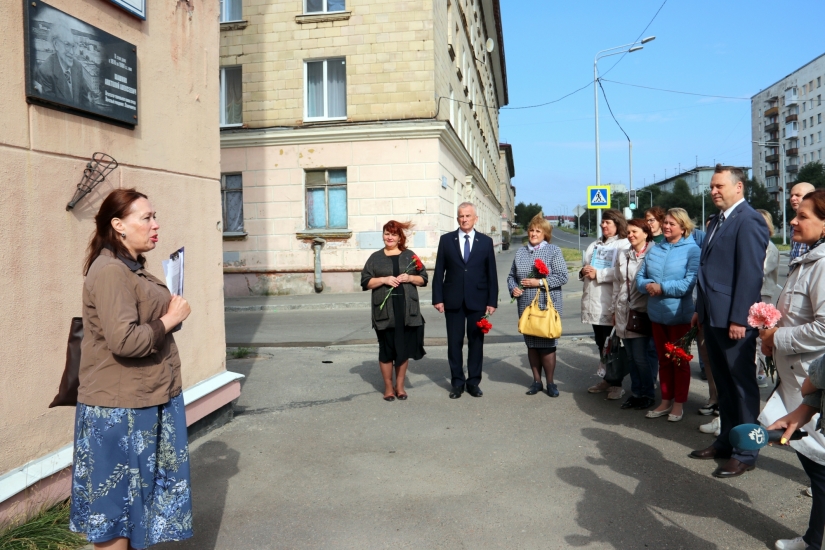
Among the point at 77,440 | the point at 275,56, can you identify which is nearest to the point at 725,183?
Result: the point at 77,440

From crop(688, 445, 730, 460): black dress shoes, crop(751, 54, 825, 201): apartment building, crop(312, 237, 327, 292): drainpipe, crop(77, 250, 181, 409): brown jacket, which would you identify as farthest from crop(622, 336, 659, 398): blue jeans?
crop(751, 54, 825, 201): apartment building

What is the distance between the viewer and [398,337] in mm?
6793

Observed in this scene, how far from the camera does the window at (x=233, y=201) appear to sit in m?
19.8

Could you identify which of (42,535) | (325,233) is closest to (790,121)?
(325,233)

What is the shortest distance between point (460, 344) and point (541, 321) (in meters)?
0.86

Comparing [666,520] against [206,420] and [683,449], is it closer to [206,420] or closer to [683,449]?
[683,449]

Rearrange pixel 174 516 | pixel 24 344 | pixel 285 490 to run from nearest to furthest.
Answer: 1. pixel 174 516
2. pixel 24 344
3. pixel 285 490

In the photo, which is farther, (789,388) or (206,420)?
(206,420)

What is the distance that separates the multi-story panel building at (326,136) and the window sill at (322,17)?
3cm

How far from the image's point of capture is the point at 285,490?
4484 mm

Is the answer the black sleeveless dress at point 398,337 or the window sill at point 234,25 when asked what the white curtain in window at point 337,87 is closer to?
the window sill at point 234,25

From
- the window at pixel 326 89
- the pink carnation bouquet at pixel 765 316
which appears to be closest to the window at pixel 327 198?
the window at pixel 326 89

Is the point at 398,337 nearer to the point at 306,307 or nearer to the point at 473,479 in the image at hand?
the point at 473,479

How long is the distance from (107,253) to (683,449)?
4.28m
